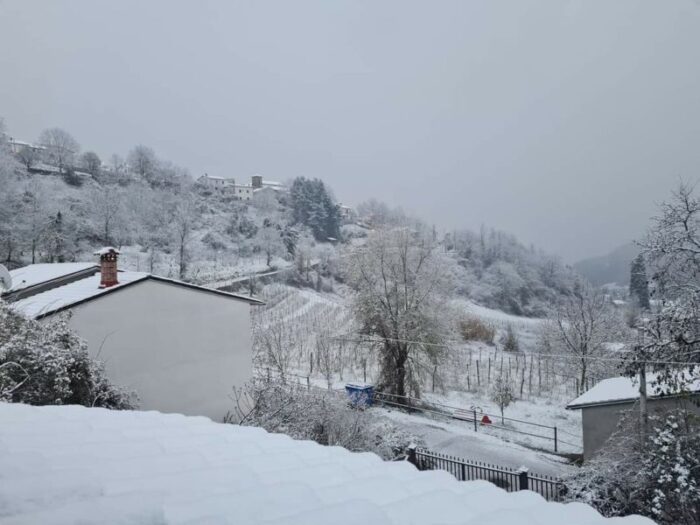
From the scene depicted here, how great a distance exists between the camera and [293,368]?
25156 millimetres

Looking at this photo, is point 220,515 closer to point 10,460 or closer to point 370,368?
point 10,460

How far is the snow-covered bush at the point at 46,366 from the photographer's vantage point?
21.8ft

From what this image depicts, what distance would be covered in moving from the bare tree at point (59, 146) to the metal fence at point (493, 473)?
4974 cm

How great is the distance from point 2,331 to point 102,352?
259 centimetres

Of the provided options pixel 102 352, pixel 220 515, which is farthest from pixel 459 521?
pixel 102 352

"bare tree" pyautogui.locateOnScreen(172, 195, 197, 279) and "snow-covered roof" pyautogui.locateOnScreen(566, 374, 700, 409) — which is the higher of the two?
"bare tree" pyautogui.locateOnScreen(172, 195, 197, 279)

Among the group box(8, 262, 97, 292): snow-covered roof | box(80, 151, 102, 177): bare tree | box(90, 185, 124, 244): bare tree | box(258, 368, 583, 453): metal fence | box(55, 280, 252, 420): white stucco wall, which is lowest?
box(258, 368, 583, 453): metal fence

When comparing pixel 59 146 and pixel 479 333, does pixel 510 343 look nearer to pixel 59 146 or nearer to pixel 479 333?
pixel 479 333

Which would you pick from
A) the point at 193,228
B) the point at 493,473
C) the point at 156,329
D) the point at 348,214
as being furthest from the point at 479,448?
the point at 348,214

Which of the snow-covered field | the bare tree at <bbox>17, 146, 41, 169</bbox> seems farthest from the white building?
the snow-covered field

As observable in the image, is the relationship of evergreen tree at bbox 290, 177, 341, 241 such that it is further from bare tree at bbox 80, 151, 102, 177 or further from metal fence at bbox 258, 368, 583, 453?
metal fence at bbox 258, 368, 583, 453

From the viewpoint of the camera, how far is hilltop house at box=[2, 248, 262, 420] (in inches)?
370

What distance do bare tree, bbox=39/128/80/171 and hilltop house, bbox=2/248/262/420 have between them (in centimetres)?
4142

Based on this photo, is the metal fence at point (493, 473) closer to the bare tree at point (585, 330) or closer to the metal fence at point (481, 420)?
the metal fence at point (481, 420)
